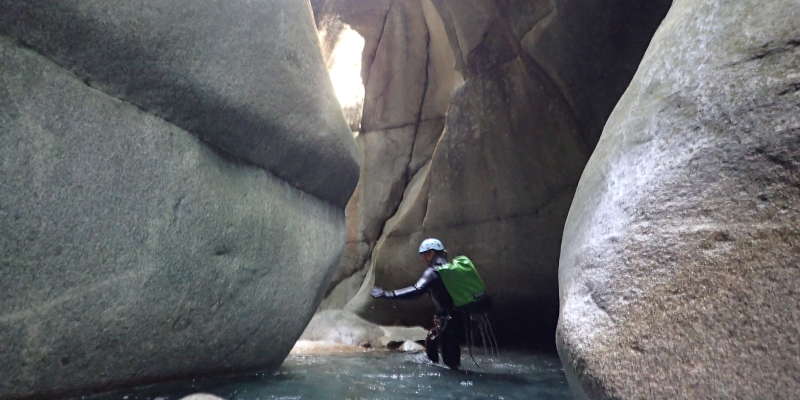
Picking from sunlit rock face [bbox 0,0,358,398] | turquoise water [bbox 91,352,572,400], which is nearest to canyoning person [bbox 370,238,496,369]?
turquoise water [bbox 91,352,572,400]

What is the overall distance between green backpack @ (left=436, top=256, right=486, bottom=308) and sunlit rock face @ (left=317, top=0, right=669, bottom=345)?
258cm

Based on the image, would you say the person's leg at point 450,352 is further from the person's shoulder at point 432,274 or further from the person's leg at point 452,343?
the person's shoulder at point 432,274

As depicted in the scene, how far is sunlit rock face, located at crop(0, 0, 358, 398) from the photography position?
8.43 ft

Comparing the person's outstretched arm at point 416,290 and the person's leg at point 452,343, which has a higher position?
the person's outstretched arm at point 416,290

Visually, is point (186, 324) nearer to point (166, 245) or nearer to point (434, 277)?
point (166, 245)

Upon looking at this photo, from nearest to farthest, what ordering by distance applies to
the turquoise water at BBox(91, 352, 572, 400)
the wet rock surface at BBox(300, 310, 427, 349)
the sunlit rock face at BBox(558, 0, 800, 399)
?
the sunlit rock face at BBox(558, 0, 800, 399), the turquoise water at BBox(91, 352, 572, 400), the wet rock surface at BBox(300, 310, 427, 349)

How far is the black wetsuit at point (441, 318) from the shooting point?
5895 mm

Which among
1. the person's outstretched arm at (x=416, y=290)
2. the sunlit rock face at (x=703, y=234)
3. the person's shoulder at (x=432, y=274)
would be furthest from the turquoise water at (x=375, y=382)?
the sunlit rock face at (x=703, y=234)

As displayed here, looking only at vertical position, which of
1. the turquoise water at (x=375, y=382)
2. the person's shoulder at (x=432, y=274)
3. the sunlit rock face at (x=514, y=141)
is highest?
the sunlit rock face at (x=514, y=141)

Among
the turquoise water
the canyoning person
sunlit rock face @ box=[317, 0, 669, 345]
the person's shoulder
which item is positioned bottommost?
the turquoise water

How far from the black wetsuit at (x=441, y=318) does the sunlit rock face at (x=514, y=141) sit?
258 cm

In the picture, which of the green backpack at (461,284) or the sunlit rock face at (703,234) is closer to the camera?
the sunlit rock face at (703,234)

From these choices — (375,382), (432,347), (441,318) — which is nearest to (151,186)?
(375,382)

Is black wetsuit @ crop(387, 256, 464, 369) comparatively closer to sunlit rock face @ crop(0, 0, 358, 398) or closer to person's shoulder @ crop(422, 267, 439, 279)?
person's shoulder @ crop(422, 267, 439, 279)
